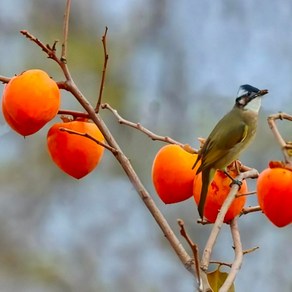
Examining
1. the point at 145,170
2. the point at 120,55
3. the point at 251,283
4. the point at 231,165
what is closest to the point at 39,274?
the point at 145,170

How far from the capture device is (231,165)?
0.82 meters

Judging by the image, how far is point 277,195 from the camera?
72 cm

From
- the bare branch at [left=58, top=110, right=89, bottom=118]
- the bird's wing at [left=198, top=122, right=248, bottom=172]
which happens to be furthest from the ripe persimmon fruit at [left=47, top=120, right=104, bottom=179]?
the bird's wing at [left=198, top=122, right=248, bottom=172]

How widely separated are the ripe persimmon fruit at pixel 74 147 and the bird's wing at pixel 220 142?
12 cm

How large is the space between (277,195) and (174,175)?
12 cm

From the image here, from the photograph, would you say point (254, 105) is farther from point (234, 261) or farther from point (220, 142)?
point (234, 261)

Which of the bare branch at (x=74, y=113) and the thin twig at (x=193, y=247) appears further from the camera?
the bare branch at (x=74, y=113)

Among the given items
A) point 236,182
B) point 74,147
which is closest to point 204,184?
point 236,182

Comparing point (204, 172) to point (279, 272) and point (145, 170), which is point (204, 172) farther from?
point (279, 272)

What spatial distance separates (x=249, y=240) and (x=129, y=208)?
22.1 inches

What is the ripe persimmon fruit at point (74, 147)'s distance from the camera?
0.82 meters

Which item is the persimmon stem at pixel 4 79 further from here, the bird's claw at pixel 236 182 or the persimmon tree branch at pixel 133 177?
the bird's claw at pixel 236 182

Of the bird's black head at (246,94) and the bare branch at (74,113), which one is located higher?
the bird's black head at (246,94)

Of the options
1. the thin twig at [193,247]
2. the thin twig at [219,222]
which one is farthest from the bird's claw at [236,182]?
the thin twig at [193,247]
